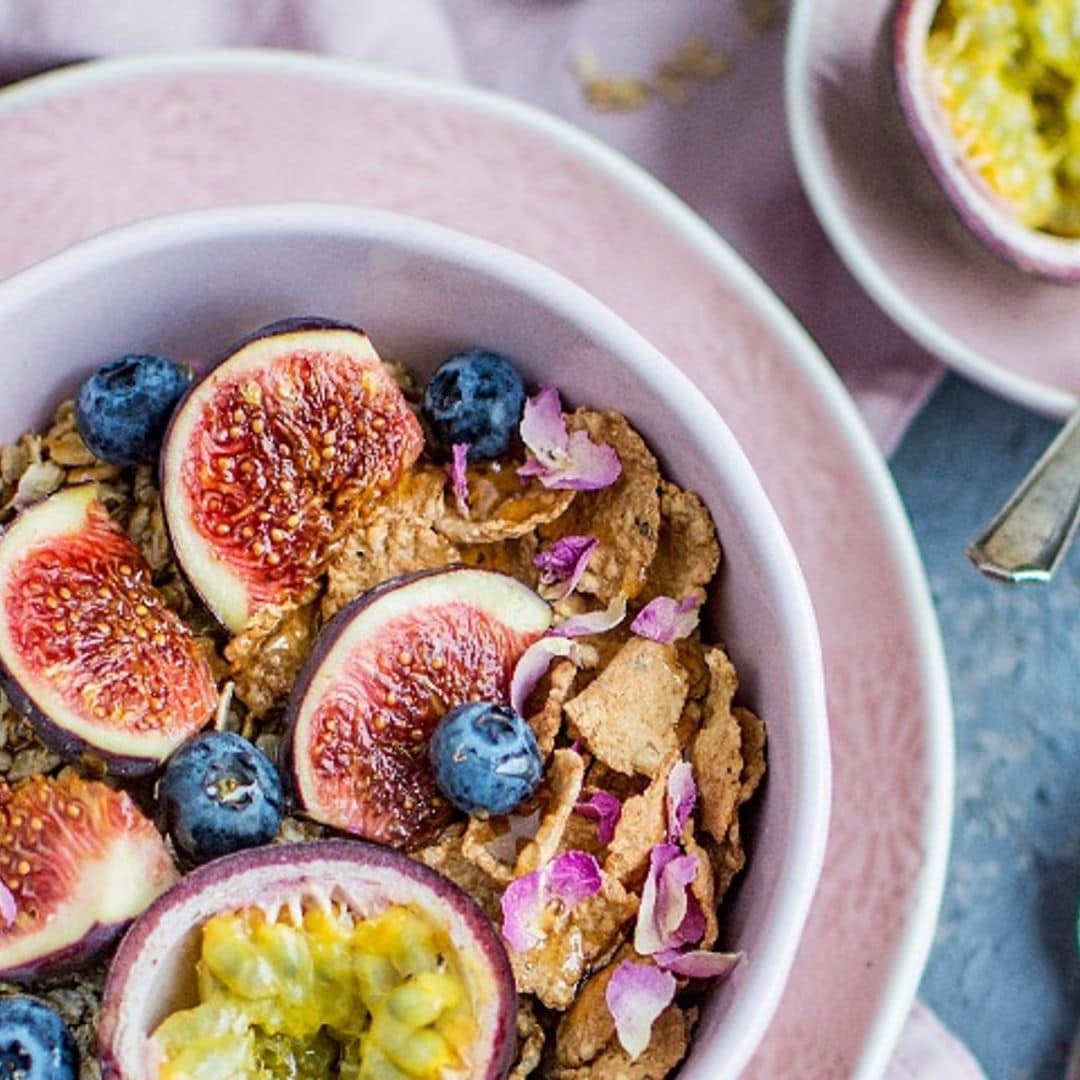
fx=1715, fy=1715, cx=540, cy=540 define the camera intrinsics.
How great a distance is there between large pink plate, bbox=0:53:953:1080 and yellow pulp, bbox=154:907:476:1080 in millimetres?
495

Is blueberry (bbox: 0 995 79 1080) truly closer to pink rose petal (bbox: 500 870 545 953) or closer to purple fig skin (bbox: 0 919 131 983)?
purple fig skin (bbox: 0 919 131 983)

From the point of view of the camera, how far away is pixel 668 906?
144 cm

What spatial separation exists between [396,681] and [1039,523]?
A: 2.49ft

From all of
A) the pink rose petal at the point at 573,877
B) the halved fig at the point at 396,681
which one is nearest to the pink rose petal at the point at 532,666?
the halved fig at the point at 396,681

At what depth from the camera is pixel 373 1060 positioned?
1328mm

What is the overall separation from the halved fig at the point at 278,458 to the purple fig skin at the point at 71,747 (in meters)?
0.14

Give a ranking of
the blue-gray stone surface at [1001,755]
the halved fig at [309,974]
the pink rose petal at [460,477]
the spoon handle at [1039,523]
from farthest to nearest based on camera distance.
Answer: the blue-gray stone surface at [1001,755] < the spoon handle at [1039,523] < the pink rose petal at [460,477] < the halved fig at [309,974]

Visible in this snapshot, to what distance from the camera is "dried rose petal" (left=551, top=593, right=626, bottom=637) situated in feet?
4.96

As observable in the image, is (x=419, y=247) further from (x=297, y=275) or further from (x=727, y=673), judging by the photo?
(x=727, y=673)

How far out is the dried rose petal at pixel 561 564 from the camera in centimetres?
153

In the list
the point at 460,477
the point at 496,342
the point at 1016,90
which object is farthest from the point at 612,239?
the point at 1016,90

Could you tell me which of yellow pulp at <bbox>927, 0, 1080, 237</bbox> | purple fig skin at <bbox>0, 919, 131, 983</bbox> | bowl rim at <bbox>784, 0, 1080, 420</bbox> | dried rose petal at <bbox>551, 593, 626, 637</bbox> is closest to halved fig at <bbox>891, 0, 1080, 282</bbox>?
yellow pulp at <bbox>927, 0, 1080, 237</bbox>

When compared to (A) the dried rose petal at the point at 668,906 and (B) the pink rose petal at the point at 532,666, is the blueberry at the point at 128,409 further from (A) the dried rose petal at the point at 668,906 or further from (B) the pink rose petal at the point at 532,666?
(A) the dried rose petal at the point at 668,906

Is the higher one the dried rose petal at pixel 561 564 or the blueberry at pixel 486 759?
the dried rose petal at pixel 561 564
